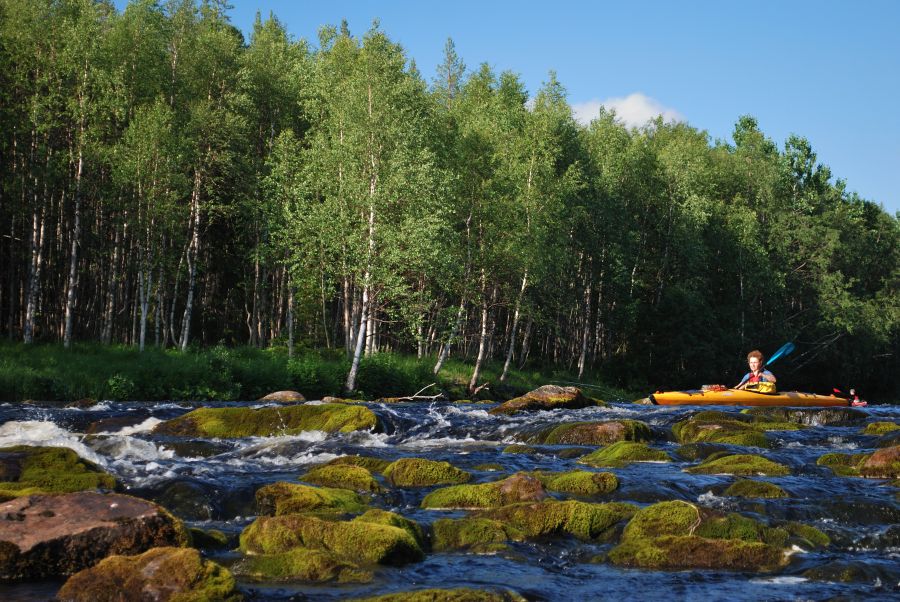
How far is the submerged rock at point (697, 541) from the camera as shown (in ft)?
27.6

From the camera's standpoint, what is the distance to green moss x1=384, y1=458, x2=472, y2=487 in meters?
12.0

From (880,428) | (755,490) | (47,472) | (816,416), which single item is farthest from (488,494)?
(816,416)

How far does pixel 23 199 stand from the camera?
30.1 m

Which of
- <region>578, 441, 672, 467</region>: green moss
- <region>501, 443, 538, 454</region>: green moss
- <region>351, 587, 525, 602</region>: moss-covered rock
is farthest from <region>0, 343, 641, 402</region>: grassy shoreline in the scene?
<region>351, 587, 525, 602</region>: moss-covered rock

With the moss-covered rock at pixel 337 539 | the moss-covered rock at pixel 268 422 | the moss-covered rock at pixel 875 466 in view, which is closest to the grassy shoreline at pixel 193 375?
the moss-covered rock at pixel 268 422

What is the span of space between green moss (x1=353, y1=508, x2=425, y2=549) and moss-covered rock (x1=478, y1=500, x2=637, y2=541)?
1069mm

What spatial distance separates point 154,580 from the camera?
664cm

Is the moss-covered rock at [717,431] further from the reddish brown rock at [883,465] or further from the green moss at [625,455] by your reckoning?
the reddish brown rock at [883,465]

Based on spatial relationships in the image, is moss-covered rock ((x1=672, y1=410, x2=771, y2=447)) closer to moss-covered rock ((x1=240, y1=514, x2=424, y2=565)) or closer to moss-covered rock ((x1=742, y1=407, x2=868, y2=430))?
moss-covered rock ((x1=742, y1=407, x2=868, y2=430))

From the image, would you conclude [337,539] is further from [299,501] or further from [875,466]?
[875,466]

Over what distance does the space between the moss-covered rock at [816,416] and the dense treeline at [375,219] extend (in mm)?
12961

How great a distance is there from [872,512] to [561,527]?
4022 mm

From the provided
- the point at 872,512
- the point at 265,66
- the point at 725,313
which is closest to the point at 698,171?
the point at 725,313

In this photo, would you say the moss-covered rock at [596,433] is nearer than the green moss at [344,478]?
No
